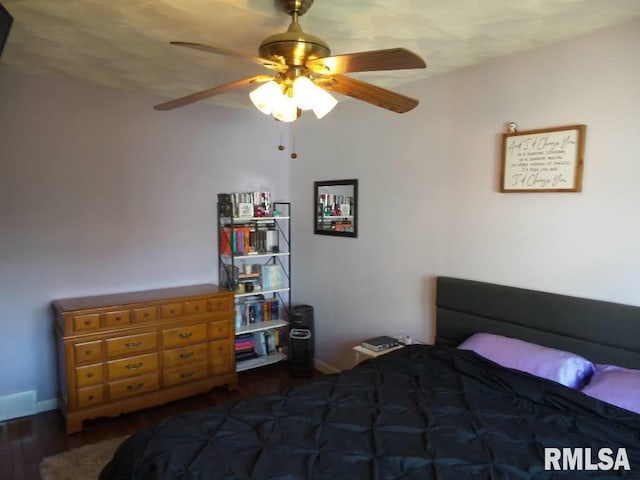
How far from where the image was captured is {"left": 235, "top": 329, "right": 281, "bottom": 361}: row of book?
13.1ft

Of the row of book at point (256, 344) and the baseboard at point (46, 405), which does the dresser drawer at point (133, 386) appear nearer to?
the baseboard at point (46, 405)

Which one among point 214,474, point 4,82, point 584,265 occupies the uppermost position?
point 4,82

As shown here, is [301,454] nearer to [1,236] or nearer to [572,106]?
[572,106]

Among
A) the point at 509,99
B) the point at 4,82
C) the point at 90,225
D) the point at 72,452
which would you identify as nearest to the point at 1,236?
the point at 90,225

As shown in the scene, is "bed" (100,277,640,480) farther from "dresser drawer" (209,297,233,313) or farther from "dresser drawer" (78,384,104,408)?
"dresser drawer" (209,297,233,313)

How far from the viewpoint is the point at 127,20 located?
6.97 feet

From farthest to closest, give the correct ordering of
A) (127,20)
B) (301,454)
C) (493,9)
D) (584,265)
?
(584,265), (127,20), (493,9), (301,454)

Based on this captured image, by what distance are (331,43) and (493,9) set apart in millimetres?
845

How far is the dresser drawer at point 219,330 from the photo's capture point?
3.50m

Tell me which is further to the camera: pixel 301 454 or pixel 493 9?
pixel 493 9

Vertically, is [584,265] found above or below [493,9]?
below

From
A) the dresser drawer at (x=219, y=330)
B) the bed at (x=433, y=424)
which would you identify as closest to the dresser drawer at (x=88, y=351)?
the dresser drawer at (x=219, y=330)

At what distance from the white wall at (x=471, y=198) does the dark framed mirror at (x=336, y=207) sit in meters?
0.08

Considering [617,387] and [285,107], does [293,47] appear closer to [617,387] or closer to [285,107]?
[285,107]
